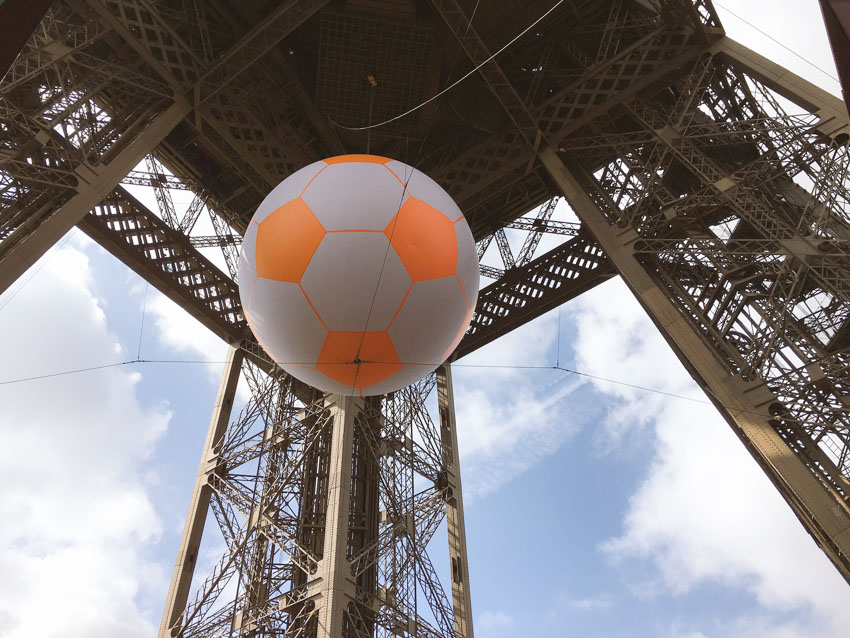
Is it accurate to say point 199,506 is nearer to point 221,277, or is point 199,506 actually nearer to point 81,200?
point 221,277

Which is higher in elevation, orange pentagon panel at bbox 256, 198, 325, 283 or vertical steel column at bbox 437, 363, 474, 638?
vertical steel column at bbox 437, 363, 474, 638

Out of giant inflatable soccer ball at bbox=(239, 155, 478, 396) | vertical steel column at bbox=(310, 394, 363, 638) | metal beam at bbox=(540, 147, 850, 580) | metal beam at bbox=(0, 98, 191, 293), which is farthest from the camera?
vertical steel column at bbox=(310, 394, 363, 638)

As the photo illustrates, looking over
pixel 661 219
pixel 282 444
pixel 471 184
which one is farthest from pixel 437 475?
pixel 661 219

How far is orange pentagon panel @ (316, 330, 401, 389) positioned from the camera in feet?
16.6

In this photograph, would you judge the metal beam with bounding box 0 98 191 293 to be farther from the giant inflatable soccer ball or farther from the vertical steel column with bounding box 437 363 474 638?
the vertical steel column with bounding box 437 363 474 638

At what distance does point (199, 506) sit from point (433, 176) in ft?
25.2

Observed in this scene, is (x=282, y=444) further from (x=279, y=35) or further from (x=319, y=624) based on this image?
(x=279, y=35)

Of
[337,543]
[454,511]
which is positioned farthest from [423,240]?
[454,511]

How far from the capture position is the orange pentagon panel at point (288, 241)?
4930 mm

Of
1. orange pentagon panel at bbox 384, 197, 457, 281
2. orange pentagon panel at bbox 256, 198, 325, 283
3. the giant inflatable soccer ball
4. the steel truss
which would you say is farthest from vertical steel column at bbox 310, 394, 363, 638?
orange pentagon panel at bbox 384, 197, 457, 281

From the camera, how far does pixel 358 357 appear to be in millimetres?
5164

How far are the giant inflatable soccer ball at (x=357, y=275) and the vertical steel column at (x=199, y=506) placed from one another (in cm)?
803

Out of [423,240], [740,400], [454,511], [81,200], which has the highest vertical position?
[81,200]

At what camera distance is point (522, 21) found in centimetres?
1136
